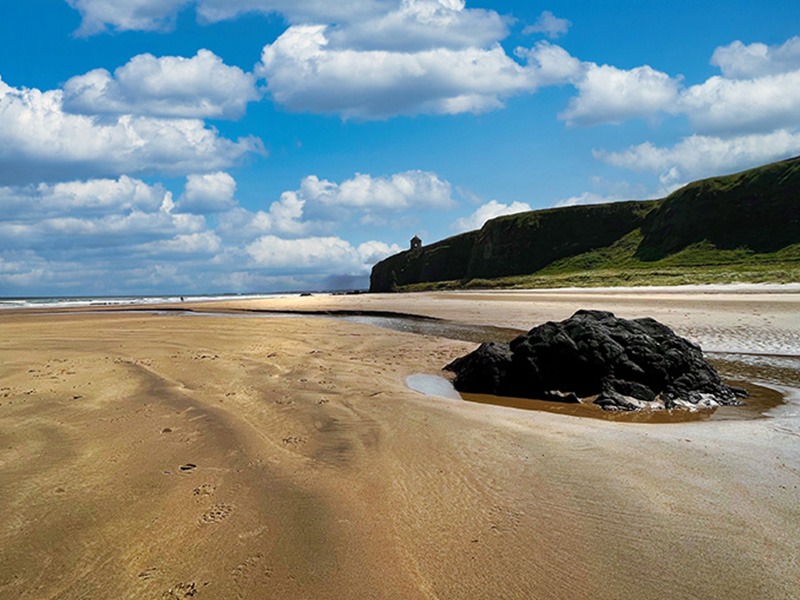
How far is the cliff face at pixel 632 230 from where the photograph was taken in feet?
294

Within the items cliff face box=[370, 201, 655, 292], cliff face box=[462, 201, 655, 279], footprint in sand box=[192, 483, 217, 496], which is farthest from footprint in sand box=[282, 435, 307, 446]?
cliff face box=[370, 201, 655, 292]

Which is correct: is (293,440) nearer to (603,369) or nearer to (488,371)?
(488,371)

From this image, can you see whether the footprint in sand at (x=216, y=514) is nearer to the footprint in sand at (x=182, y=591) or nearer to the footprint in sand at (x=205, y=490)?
the footprint in sand at (x=205, y=490)

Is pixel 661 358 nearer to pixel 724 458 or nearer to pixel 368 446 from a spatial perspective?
pixel 724 458

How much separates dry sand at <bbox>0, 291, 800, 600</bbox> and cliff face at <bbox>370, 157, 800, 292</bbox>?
96.6m

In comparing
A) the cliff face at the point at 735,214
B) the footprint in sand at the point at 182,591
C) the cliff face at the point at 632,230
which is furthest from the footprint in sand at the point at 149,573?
the cliff face at the point at 632,230

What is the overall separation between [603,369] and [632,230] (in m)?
122

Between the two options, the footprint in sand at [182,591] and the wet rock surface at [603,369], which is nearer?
the footprint in sand at [182,591]

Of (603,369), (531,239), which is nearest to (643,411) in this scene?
(603,369)

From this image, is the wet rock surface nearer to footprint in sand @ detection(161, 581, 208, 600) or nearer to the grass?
footprint in sand @ detection(161, 581, 208, 600)

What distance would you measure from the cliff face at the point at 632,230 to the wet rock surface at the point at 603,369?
9070cm

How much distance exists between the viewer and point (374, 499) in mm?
4852

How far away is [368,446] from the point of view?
6.49 metres

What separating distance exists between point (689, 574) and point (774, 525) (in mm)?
1341
